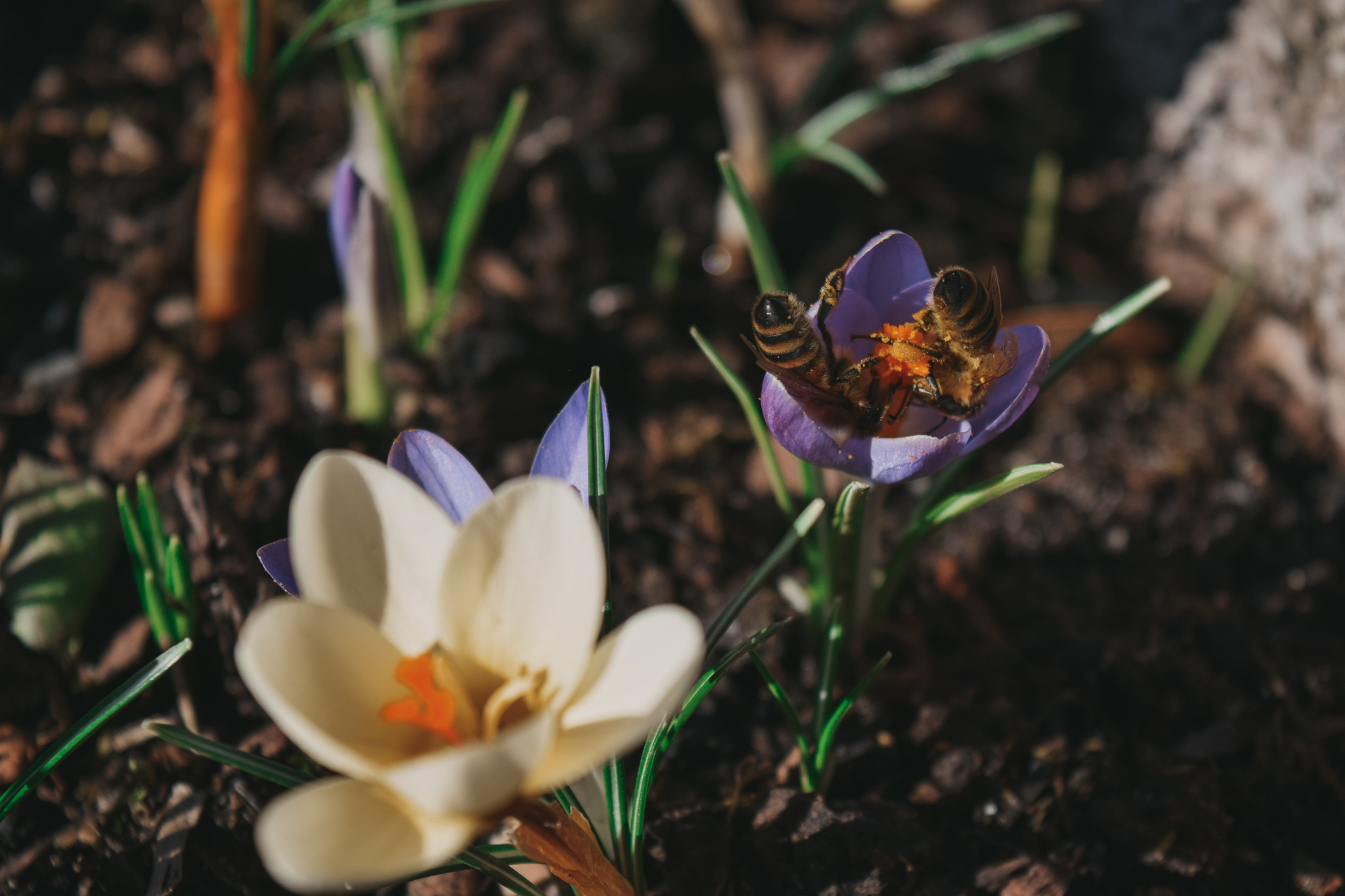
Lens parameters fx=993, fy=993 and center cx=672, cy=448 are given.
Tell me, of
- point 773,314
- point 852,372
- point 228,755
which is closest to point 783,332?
point 773,314

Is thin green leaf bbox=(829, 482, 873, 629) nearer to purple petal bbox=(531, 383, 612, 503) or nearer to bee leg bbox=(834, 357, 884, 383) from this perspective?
bee leg bbox=(834, 357, 884, 383)

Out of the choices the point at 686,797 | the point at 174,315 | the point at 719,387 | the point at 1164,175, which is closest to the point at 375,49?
the point at 174,315

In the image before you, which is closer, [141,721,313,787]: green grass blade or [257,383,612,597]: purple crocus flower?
[141,721,313,787]: green grass blade

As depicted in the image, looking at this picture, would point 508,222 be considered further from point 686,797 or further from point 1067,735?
point 1067,735

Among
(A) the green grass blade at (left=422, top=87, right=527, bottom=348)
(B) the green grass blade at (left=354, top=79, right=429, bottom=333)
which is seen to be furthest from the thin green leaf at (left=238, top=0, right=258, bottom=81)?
(A) the green grass blade at (left=422, top=87, right=527, bottom=348)

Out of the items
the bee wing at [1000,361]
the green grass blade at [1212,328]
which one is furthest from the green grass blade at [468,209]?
the green grass blade at [1212,328]
